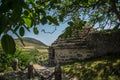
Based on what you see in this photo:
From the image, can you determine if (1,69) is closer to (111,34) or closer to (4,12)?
(111,34)

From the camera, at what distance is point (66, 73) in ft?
65.8

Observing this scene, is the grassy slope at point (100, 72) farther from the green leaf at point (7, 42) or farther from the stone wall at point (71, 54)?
the green leaf at point (7, 42)

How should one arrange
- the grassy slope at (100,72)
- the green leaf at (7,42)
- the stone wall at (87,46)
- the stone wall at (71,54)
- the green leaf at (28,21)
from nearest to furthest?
1. the green leaf at (7,42)
2. the green leaf at (28,21)
3. the grassy slope at (100,72)
4. the stone wall at (87,46)
5. the stone wall at (71,54)

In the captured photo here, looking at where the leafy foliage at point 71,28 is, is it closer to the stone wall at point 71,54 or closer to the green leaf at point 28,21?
the green leaf at point 28,21

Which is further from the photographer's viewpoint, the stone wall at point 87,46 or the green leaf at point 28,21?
the stone wall at point 87,46

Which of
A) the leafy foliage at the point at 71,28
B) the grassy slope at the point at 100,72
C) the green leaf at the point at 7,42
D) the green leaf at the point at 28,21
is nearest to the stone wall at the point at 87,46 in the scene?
the grassy slope at the point at 100,72

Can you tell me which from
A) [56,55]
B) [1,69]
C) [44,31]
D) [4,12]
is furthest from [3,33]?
[56,55]

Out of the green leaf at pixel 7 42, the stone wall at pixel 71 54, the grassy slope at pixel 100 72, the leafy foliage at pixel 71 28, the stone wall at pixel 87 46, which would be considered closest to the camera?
the green leaf at pixel 7 42

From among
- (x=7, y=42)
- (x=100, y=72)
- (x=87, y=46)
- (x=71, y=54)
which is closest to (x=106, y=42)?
(x=87, y=46)

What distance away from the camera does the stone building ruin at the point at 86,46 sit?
1040 inches

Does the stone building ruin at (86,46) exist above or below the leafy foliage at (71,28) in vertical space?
below

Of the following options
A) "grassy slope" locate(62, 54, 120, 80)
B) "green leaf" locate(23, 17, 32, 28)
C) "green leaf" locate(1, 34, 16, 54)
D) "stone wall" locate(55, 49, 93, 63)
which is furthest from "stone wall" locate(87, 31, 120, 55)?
"green leaf" locate(1, 34, 16, 54)

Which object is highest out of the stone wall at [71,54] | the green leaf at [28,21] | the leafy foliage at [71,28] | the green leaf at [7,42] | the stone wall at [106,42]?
the green leaf at [28,21]

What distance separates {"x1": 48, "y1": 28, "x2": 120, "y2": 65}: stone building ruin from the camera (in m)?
26.4
